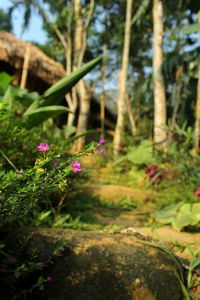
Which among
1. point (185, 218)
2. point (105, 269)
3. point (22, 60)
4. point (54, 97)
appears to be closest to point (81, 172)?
point (54, 97)

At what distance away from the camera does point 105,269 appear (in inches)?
67.2

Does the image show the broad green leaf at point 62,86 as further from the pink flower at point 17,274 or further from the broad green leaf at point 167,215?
the pink flower at point 17,274

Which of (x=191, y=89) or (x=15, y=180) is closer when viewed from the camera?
(x=15, y=180)

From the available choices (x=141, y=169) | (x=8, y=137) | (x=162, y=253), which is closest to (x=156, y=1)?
(x=141, y=169)

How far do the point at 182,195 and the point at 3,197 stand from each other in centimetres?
356

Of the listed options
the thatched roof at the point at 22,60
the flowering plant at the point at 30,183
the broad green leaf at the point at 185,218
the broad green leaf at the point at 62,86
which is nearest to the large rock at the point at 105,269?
the flowering plant at the point at 30,183

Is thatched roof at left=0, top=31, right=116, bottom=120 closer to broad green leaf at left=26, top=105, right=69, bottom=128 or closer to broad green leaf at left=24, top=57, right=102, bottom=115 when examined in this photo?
broad green leaf at left=24, top=57, right=102, bottom=115

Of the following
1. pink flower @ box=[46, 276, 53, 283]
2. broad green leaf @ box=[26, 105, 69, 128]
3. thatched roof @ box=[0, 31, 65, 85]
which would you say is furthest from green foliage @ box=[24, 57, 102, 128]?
thatched roof @ box=[0, 31, 65, 85]

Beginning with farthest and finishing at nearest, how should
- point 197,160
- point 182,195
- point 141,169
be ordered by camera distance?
1. point 141,169
2. point 182,195
3. point 197,160

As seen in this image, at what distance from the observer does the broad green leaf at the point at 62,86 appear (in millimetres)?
3223

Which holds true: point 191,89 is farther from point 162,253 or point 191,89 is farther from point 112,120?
point 162,253

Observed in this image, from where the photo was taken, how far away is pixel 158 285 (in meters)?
1.72

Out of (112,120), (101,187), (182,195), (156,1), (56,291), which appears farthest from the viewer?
(112,120)

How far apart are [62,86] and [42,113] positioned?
28cm
